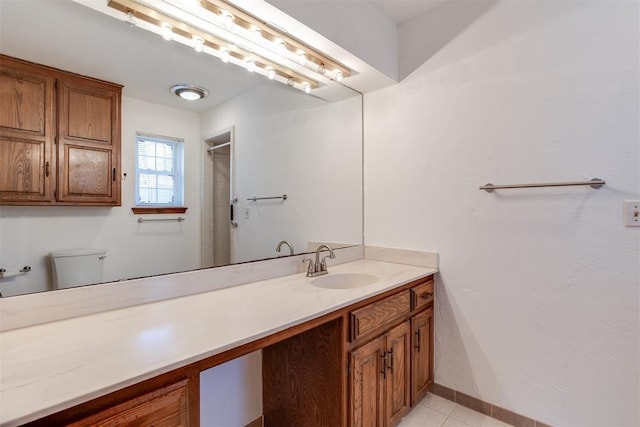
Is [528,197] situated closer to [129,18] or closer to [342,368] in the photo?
[342,368]

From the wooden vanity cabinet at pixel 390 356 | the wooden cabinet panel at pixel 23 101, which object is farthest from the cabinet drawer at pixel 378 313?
the wooden cabinet panel at pixel 23 101

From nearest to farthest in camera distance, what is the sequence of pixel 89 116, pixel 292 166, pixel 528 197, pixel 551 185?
pixel 89 116, pixel 551 185, pixel 528 197, pixel 292 166

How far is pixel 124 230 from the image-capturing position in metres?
1.22

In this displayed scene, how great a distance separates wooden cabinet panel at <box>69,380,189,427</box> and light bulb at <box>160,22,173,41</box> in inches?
54.1

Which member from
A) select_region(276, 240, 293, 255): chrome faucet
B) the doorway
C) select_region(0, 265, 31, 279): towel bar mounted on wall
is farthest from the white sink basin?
select_region(0, 265, 31, 279): towel bar mounted on wall

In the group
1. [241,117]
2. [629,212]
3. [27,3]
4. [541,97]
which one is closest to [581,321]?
[629,212]

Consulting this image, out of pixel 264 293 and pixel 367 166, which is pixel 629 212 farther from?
pixel 264 293

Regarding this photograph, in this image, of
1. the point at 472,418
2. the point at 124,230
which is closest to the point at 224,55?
the point at 124,230

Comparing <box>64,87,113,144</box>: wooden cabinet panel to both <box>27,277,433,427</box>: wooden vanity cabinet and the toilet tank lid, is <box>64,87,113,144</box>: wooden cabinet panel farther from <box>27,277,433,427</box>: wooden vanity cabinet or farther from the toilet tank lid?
<box>27,277,433,427</box>: wooden vanity cabinet

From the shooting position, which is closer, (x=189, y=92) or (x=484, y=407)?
(x=189, y=92)

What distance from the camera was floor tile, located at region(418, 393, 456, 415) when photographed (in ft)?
5.96

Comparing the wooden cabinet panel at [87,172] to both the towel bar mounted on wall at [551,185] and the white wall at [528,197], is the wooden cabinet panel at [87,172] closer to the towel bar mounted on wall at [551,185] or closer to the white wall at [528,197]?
the white wall at [528,197]

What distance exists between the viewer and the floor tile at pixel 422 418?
1.69m

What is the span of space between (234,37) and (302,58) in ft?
1.31
